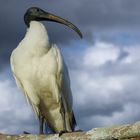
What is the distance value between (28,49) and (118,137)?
4.30 meters

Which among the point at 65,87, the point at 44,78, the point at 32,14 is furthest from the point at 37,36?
the point at 32,14

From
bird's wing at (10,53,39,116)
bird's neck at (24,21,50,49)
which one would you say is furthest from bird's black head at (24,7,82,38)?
bird's wing at (10,53,39,116)

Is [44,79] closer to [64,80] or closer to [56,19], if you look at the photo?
[64,80]

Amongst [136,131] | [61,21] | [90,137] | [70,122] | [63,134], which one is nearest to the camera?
[136,131]

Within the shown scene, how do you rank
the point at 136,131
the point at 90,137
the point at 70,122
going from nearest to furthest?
the point at 136,131 → the point at 90,137 → the point at 70,122

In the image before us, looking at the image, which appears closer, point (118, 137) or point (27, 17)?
point (118, 137)

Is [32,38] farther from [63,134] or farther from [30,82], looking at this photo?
[63,134]

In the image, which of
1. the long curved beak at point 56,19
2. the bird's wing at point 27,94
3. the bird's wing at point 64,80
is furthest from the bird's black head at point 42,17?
the bird's wing at point 27,94

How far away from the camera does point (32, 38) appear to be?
32.1 feet

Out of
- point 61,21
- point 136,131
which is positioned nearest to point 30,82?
point 61,21

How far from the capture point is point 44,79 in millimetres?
9305

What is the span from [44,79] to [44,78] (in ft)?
0.06

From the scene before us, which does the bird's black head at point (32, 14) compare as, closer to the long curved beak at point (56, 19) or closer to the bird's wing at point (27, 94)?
the long curved beak at point (56, 19)

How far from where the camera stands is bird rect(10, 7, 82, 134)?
30.5 feet
